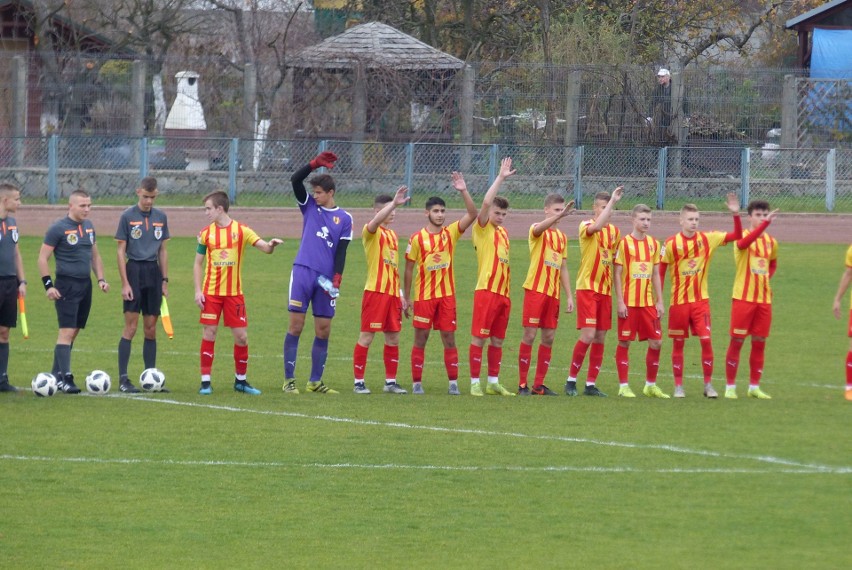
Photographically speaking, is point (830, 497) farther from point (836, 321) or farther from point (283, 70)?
point (283, 70)

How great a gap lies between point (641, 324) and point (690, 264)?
2.29 ft

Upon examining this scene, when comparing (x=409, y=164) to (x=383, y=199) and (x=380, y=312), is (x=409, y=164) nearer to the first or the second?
(x=383, y=199)

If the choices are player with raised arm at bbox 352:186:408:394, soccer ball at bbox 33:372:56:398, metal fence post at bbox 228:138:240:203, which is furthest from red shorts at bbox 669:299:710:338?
metal fence post at bbox 228:138:240:203

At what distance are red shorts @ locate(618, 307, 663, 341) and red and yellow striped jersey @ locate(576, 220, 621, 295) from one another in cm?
31

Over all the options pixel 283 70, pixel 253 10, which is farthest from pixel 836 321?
pixel 253 10

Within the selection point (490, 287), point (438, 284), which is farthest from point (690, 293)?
point (438, 284)

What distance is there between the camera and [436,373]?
12984 millimetres

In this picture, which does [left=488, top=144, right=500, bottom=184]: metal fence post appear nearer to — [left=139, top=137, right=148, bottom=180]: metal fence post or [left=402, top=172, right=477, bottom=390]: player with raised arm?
Result: [left=139, top=137, right=148, bottom=180]: metal fence post

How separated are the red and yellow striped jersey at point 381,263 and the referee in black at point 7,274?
3.07 metres

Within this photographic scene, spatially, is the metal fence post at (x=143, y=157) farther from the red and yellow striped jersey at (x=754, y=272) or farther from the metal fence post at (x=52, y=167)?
the red and yellow striped jersey at (x=754, y=272)

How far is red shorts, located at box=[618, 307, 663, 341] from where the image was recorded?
11.4m

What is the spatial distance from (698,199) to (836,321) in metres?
9.67

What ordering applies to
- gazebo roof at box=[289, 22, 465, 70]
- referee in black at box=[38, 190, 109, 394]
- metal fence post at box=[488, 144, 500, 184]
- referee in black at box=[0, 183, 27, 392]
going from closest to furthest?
referee in black at box=[0, 183, 27, 392] < referee in black at box=[38, 190, 109, 394] < metal fence post at box=[488, 144, 500, 184] < gazebo roof at box=[289, 22, 465, 70]

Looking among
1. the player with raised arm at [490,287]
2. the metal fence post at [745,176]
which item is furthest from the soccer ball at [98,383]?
the metal fence post at [745,176]
